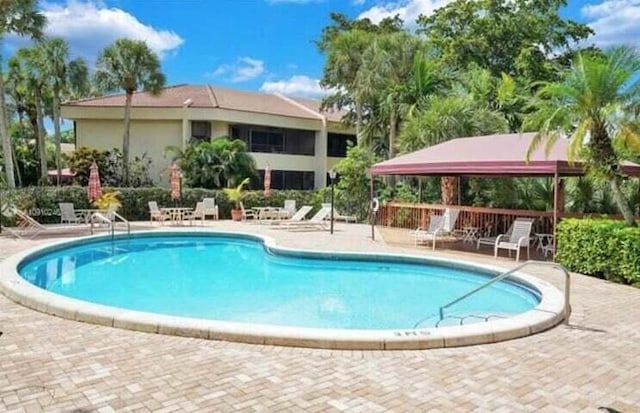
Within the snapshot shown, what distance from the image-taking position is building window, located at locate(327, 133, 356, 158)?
1497 inches

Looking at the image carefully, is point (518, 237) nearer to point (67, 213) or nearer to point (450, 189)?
point (450, 189)

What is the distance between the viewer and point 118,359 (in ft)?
17.3

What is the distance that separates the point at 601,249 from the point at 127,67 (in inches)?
959

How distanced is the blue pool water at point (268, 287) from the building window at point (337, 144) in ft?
74.4

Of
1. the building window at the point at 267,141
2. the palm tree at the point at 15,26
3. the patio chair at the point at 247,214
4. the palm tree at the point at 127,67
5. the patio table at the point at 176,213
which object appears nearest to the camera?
the palm tree at the point at 15,26

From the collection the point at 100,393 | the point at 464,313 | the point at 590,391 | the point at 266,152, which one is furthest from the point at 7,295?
the point at 266,152

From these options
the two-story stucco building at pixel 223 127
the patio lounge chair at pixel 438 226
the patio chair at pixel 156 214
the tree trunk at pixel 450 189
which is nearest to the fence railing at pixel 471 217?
the patio lounge chair at pixel 438 226

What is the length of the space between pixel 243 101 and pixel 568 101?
87.1ft

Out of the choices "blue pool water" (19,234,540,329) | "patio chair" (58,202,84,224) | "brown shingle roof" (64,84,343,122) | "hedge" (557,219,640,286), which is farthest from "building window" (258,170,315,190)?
"hedge" (557,219,640,286)

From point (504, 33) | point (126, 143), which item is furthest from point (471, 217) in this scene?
point (126, 143)

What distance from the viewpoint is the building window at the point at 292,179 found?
3469 centimetres

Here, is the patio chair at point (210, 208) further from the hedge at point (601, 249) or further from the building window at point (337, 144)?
the hedge at point (601, 249)

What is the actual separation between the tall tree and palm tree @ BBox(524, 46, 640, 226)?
61.5 ft

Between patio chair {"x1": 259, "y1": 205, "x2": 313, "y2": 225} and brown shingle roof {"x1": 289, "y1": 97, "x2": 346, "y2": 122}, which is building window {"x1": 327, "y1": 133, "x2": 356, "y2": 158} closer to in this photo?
brown shingle roof {"x1": 289, "y1": 97, "x2": 346, "y2": 122}
